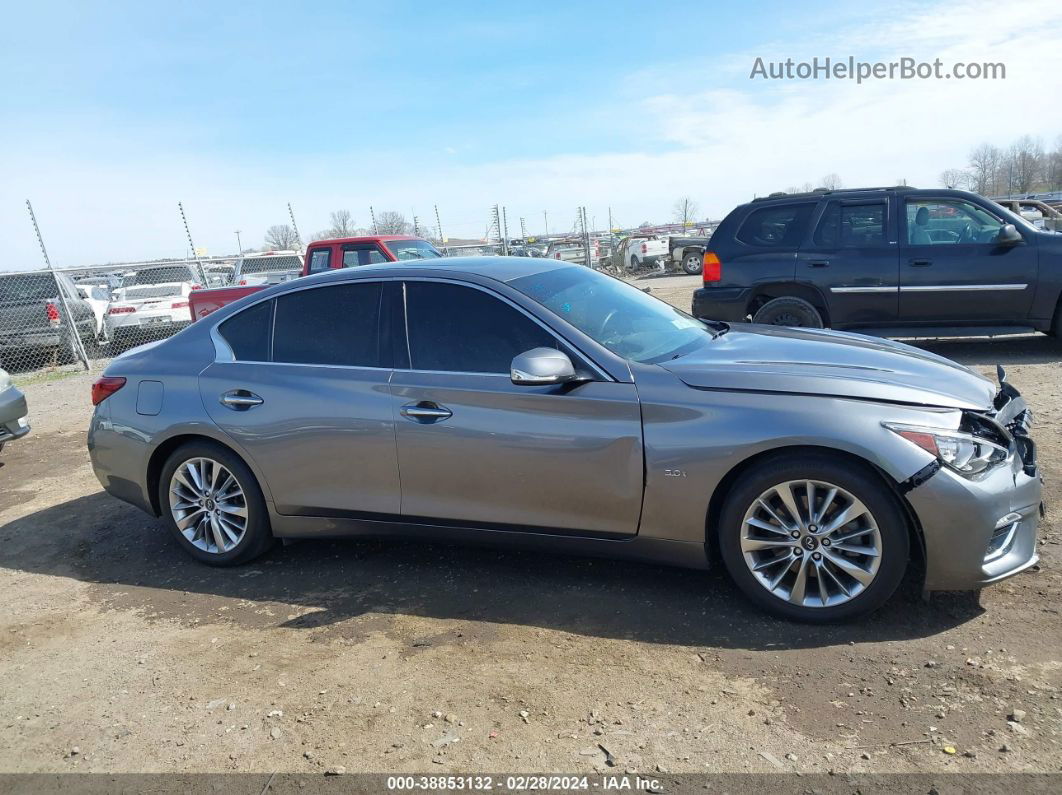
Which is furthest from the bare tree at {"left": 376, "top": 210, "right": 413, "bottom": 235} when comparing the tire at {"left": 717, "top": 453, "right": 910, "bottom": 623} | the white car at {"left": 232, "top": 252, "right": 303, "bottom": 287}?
the tire at {"left": 717, "top": 453, "right": 910, "bottom": 623}

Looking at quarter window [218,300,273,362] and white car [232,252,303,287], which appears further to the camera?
white car [232,252,303,287]

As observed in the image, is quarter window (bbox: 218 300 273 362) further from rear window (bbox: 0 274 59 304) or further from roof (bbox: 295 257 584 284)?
rear window (bbox: 0 274 59 304)

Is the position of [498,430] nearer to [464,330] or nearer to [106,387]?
[464,330]

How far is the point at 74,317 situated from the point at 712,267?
11.1 metres

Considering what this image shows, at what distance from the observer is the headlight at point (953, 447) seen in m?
3.30

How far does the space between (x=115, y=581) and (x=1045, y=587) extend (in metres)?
4.90

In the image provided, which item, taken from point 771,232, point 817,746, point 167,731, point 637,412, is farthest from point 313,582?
point 771,232

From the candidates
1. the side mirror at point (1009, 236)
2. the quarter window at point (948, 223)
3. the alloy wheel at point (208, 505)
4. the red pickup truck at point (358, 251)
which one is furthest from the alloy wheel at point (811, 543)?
the red pickup truck at point (358, 251)

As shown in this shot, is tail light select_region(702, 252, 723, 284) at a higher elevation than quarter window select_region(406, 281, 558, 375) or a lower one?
lower

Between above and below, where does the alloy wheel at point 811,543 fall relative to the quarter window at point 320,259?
below

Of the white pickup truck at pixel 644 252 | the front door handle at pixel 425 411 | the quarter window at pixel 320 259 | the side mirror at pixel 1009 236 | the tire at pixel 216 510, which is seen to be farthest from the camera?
the white pickup truck at pixel 644 252

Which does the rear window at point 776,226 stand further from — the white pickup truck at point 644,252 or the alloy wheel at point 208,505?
the white pickup truck at point 644,252

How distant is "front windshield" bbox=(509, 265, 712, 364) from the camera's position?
4.04 m

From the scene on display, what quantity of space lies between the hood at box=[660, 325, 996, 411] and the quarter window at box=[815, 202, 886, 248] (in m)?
4.68
